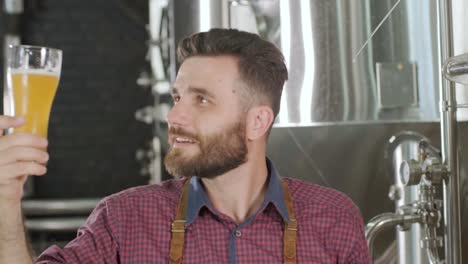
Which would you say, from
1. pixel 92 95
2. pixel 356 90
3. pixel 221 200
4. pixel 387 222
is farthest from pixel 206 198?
pixel 92 95

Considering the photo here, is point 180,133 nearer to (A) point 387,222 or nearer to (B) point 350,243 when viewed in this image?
(B) point 350,243

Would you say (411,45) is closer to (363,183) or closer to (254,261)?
(363,183)

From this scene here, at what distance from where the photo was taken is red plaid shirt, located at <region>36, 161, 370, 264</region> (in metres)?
1.21

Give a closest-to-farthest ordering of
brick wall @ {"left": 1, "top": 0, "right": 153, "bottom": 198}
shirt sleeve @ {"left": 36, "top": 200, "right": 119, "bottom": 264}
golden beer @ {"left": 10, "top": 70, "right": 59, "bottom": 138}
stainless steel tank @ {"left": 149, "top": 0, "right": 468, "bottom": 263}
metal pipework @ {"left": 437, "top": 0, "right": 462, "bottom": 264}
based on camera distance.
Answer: golden beer @ {"left": 10, "top": 70, "right": 59, "bottom": 138}
shirt sleeve @ {"left": 36, "top": 200, "right": 119, "bottom": 264}
metal pipework @ {"left": 437, "top": 0, "right": 462, "bottom": 264}
stainless steel tank @ {"left": 149, "top": 0, "right": 468, "bottom": 263}
brick wall @ {"left": 1, "top": 0, "right": 153, "bottom": 198}

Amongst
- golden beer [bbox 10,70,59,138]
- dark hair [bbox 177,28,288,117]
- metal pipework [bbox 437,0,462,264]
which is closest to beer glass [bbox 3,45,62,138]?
golden beer [bbox 10,70,59,138]

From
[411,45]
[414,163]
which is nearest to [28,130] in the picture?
[414,163]

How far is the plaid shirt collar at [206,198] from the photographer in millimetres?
1244

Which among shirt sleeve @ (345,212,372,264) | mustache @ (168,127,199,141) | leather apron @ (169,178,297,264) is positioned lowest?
shirt sleeve @ (345,212,372,264)

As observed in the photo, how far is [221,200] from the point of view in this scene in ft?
4.29

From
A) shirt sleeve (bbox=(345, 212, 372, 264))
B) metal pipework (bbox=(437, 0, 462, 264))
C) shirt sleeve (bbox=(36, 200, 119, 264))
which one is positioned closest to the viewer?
shirt sleeve (bbox=(36, 200, 119, 264))

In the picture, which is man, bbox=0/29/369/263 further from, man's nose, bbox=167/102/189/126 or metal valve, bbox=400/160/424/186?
metal valve, bbox=400/160/424/186

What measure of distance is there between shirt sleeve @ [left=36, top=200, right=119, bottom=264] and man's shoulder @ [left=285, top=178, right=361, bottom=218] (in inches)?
13.9

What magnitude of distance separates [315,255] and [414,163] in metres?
0.35

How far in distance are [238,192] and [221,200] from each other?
1.4 inches
